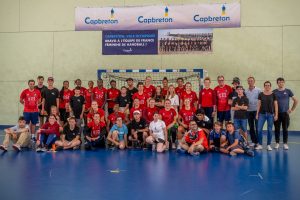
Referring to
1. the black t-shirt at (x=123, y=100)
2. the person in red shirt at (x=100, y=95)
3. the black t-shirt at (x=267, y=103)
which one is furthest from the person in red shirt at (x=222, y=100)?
the person in red shirt at (x=100, y=95)

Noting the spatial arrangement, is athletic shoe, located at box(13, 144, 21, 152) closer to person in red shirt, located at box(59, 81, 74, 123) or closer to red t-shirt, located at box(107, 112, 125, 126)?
person in red shirt, located at box(59, 81, 74, 123)

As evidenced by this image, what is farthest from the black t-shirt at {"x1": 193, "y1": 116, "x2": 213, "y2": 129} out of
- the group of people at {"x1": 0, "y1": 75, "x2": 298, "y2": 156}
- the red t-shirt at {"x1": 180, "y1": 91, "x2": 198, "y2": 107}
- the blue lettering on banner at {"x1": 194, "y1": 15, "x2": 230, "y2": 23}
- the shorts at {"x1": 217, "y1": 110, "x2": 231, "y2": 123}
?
the blue lettering on banner at {"x1": 194, "y1": 15, "x2": 230, "y2": 23}

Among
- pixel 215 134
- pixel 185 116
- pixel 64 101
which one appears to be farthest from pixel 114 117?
pixel 215 134

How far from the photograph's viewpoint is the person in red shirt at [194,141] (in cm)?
912

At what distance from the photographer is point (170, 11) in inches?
509

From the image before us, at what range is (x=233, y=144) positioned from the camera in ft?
29.8

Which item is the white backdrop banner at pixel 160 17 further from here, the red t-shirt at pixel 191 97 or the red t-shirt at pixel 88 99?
the red t-shirt at pixel 191 97

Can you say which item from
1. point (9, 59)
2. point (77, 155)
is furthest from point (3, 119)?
point (77, 155)

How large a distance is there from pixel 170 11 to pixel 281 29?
4.83 metres

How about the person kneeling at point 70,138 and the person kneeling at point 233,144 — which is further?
the person kneeling at point 70,138

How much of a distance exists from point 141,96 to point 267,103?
3913 millimetres

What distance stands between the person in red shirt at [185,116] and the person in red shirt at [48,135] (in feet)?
12.2

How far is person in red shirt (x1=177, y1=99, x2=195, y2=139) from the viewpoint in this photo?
10.2 m

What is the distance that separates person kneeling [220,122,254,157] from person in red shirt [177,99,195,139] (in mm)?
1385
